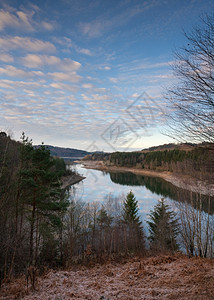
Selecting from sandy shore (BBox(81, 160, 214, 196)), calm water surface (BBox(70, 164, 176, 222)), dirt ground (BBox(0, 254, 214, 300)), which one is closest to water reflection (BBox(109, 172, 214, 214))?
calm water surface (BBox(70, 164, 176, 222))

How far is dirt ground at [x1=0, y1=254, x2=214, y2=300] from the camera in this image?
517cm

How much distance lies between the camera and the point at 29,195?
14008mm

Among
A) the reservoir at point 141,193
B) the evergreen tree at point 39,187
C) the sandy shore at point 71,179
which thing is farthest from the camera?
the sandy shore at point 71,179

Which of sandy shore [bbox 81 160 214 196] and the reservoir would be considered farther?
the reservoir

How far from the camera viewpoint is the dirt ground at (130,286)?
517cm

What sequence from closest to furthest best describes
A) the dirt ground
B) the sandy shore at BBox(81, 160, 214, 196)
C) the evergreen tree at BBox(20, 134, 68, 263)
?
the dirt ground < the sandy shore at BBox(81, 160, 214, 196) < the evergreen tree at BBox(20, 134, 68, 263)

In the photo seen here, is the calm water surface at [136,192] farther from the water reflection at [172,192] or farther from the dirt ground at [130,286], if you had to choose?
the dirt ground at [130,286]

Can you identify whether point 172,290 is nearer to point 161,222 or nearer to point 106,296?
point 106,296

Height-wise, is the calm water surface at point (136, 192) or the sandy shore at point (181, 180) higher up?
the sandy shore at point (181, 180)

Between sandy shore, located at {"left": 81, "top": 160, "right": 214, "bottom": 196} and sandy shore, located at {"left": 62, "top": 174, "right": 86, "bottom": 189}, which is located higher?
sandy shore, located at {"left": 81, "top": 160, "right": 214, "bottom": 196}

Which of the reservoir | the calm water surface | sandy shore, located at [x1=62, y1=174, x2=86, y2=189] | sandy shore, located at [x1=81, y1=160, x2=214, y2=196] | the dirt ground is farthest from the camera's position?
sandy shore, located at [x1=62, y1=174, x2=86, y2=189]

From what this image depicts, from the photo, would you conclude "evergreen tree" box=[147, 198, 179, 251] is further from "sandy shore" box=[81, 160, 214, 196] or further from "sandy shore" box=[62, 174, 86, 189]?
"sandy shore" box=[62, 174, 86, 189]

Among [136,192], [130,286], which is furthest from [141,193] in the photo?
[130,286]

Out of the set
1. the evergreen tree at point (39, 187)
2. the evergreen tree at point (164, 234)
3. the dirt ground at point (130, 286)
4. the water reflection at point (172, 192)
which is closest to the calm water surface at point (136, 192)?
the water reflection at point (172, 192)
